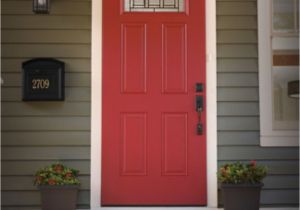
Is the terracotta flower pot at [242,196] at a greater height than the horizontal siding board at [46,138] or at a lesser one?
lesser

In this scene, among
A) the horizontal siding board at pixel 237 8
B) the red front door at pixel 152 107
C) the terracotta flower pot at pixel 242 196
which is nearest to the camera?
the terracotta flower pot at pixel 242 196

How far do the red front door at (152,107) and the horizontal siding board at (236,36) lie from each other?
0.17m

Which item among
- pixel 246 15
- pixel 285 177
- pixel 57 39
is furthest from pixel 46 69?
pixel 285 177

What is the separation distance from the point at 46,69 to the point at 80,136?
0.65 metres

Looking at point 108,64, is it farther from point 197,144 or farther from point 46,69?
point 197,144

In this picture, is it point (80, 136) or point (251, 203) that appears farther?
point (80, 136)

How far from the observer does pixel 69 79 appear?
4316 millimetres

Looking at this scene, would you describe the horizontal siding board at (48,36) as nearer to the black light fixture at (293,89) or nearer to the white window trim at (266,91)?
the white window trim at (266,91)

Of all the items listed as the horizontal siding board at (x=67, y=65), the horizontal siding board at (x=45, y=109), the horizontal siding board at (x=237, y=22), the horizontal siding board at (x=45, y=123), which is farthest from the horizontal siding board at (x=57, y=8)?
the horizontal siding board at (x=237, y=22)

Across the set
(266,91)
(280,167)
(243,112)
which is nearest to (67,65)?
(243,112)

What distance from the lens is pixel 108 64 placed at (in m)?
4.34

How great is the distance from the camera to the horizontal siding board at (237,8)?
14.4 feet

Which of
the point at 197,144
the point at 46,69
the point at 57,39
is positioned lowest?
the point at 197,144

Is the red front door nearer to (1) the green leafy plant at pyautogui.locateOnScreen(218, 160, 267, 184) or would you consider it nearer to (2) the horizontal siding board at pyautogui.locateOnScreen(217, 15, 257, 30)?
(2) the horizontal siding board at pyautogui.locateOnScreen(217, 15, 257, 30)
